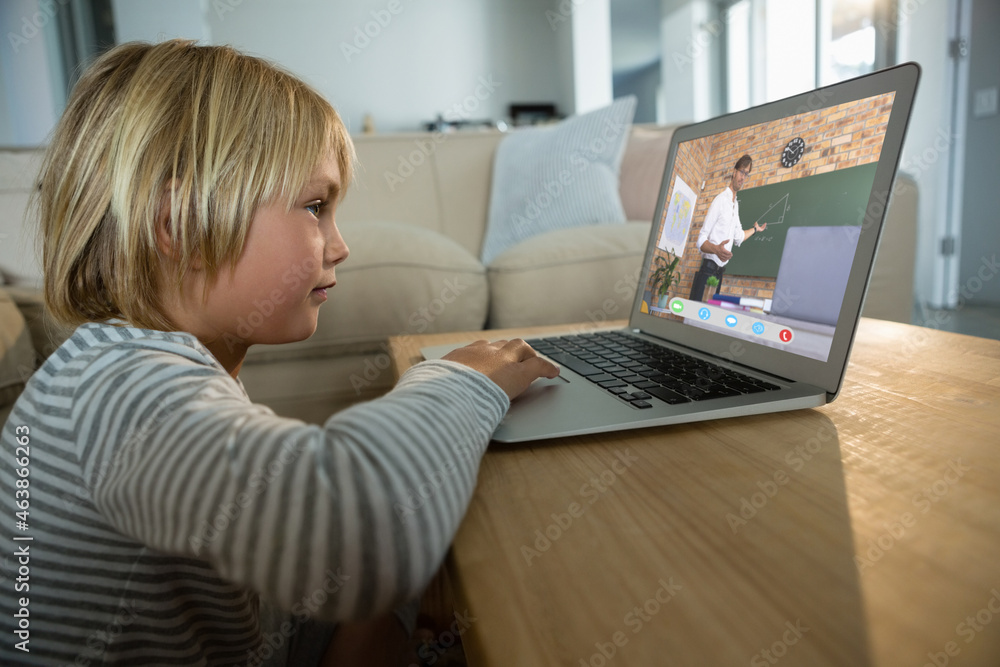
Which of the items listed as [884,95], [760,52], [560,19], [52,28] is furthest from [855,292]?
[560,19]

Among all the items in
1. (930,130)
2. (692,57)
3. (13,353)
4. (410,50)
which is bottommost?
(13,353)

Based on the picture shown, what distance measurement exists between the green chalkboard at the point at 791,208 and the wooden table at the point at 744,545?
17cm

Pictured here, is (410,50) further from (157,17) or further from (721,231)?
(721,231)

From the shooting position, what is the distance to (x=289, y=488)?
1.00 ft

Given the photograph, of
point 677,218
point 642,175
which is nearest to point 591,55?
point 642,175

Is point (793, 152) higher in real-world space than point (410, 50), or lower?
lower

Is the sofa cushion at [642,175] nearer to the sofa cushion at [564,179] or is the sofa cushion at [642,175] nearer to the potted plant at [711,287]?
the sofa cushion at [564,179]

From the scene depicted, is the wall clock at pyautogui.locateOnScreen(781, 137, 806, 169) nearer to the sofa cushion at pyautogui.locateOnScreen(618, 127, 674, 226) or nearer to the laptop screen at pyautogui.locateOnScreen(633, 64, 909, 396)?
the laptop screen at pyautogui.locateOnScreen(633, 64, 909, 396)

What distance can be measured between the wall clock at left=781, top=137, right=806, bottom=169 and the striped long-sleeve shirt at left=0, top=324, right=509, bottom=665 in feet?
1.25

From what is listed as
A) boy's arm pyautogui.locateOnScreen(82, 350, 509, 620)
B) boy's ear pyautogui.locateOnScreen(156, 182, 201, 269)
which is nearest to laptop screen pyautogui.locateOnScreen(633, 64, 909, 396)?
boy's arm pyautogui.locateOnScreen(82, 350, 509, 620)

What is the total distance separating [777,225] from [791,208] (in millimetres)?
20

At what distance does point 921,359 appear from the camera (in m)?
0.67

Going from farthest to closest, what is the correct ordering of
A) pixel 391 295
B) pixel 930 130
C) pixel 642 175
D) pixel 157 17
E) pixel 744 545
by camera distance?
pixel 157 17, pixel 930 130, pixel 642 175, pixel 391 295, pixel 744 545

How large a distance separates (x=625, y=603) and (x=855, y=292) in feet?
1.22
